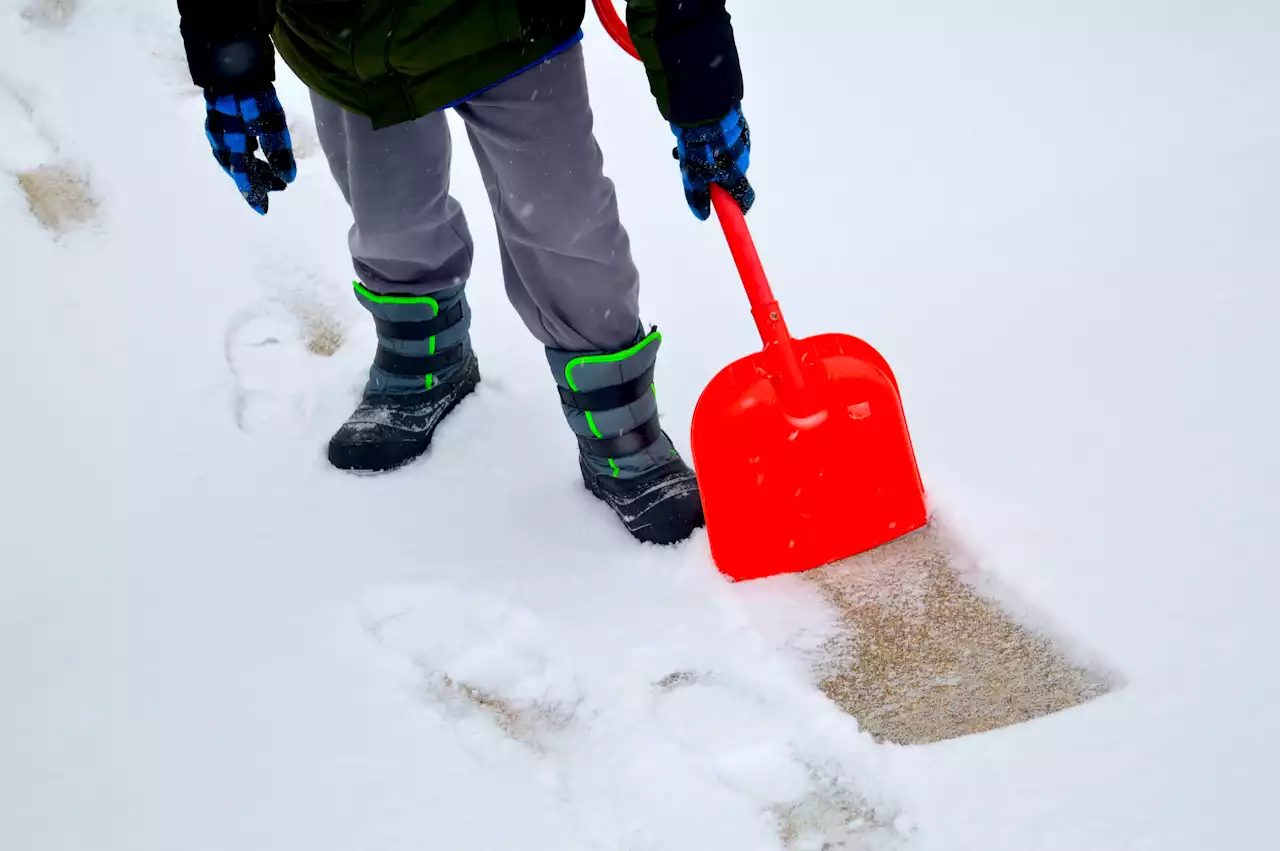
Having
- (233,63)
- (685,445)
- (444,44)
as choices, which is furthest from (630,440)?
(233,63)

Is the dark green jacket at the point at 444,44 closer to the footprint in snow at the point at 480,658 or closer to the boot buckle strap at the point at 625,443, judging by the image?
the boot buckle strap at the point at 625,443

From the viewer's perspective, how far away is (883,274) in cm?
188

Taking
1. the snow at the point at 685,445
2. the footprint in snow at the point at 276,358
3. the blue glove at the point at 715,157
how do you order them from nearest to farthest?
the snow at the point at 685,445, the blue glove at the point at 715,157, the footprint in snow at the point at 276,358

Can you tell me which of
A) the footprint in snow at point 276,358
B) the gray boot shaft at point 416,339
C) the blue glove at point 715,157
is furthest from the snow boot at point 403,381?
the blue glove at point 715,157

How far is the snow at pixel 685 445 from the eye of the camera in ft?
3.55

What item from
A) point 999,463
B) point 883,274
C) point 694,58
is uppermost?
point 694,58

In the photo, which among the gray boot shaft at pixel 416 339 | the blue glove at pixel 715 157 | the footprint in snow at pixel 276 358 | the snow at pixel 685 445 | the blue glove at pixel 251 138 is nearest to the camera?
the snow at pixel 685 445

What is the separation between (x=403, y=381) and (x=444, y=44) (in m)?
0.67

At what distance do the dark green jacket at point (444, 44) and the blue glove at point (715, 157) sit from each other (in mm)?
21

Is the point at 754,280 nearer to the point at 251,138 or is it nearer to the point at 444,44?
the point at 444,44

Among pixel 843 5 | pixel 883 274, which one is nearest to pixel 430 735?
pixel 883 274

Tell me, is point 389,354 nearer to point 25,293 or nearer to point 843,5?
point 25,293

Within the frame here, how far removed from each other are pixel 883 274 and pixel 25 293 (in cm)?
172

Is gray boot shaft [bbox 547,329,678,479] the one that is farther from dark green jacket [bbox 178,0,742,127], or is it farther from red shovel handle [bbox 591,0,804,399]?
dark green jacket [bbox 178,0,742,127]
